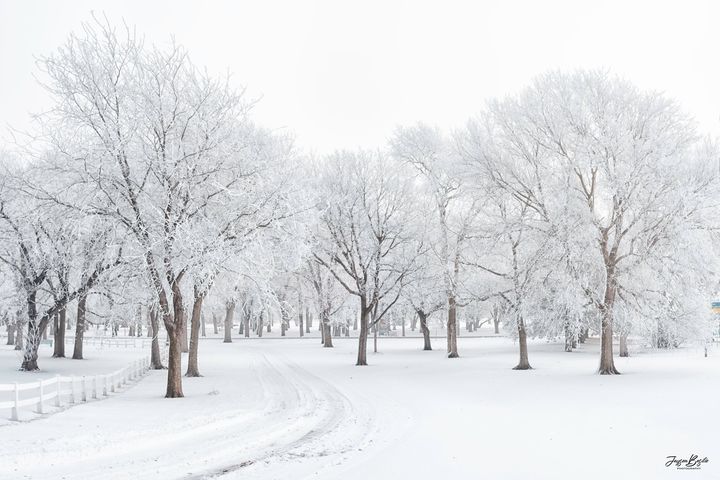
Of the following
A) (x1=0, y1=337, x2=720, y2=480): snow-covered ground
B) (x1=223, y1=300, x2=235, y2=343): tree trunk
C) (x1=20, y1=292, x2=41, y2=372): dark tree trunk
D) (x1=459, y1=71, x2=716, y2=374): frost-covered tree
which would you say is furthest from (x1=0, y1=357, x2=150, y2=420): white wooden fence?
(x1=223, y1=300, x2=235, y2=343): tree trunk

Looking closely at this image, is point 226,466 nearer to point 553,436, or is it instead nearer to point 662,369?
point 553,436

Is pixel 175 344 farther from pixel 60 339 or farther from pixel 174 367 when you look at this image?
pixel 60 339

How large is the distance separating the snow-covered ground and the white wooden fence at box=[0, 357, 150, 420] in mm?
697

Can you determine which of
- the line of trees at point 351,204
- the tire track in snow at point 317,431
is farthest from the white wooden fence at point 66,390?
the tire track in snow at point 317,431

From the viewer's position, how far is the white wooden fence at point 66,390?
1441 cm

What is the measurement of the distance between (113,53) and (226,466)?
556 inches

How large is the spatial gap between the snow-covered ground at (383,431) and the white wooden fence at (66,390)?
2.29 ft

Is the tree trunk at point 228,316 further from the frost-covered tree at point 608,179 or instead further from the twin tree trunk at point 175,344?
the twin tree trunk at point 175,344

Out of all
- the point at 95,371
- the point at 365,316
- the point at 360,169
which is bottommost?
the point at 95,371

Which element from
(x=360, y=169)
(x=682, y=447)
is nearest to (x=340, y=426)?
(x=682, y=447)

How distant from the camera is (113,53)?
17969 millimetres

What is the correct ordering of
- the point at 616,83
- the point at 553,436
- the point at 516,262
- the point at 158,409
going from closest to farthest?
the point at 553,436, the point at 158,409, the point at 616,83, the point at 516,262

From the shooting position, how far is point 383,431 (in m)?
12.1

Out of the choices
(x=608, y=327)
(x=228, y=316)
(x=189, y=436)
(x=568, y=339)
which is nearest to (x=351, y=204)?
(x=608, y=327)
